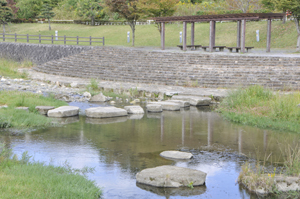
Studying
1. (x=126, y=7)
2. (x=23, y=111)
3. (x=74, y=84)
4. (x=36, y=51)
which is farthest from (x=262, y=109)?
(x=36, y=51)

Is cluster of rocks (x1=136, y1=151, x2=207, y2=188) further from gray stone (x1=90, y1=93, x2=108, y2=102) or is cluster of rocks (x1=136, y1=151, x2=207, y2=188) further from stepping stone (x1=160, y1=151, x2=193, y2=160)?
gray stone (x1=90, y1=93, x2=108, y2=102)

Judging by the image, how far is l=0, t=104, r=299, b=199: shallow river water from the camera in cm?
714

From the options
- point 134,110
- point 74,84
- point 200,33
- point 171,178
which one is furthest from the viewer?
point 200,33

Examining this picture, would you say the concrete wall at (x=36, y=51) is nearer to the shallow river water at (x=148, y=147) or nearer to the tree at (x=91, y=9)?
the shallow river water at (x=148, y=147)

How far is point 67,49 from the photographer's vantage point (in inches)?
1196

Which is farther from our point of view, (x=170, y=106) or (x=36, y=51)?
(x=36, y=51)

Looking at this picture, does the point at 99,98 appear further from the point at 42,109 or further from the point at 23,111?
the point at 23,111

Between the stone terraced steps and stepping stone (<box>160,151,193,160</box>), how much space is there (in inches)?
408

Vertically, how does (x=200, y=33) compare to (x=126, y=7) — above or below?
below

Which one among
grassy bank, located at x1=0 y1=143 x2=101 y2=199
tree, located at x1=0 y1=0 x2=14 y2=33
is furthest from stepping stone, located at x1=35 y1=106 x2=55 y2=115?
tree, located at x1=0 y1=0 x2=14 y2=33

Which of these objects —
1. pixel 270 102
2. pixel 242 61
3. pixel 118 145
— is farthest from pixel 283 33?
pixel 118 145

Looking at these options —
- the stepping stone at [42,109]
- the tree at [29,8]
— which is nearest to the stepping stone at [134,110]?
the stepping stone at [42,109]

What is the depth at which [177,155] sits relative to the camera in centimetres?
891

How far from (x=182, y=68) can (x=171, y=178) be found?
14.9m
